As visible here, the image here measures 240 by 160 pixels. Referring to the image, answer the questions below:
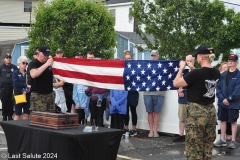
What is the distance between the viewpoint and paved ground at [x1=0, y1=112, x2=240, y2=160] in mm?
9375

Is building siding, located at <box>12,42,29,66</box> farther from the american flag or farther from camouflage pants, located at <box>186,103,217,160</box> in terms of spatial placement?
camouflage pants, located at <box>186,103,217,160</box>

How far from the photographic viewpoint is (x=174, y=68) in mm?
9867

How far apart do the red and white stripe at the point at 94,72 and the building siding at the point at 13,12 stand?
38.6 metres

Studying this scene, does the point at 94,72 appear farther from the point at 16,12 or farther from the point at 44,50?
the point at 16,12

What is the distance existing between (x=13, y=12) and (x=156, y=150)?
132ft

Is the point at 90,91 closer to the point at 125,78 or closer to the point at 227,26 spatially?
the point at 125,78

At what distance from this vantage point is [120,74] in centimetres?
1005

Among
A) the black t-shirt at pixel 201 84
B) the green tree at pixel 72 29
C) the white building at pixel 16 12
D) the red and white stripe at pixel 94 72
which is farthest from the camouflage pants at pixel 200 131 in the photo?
the white building at pixel 16 12

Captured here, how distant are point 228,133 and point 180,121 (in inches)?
49.1

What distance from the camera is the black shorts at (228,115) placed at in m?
10.6

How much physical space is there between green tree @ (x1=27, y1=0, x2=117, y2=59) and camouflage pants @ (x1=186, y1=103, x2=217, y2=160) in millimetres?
16726

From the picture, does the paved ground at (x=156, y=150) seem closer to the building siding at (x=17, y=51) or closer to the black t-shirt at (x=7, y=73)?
the black t-shirt at (x=7, y=73)

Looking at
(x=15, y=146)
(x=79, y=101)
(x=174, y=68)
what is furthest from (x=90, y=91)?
(x=15, y=146)

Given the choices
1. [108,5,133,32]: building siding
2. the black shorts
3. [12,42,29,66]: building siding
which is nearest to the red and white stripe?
the black shorts
